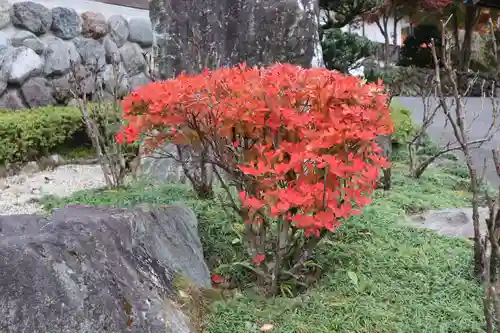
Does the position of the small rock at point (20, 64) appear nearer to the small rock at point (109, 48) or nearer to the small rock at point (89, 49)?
the small rock at point (89, 49)

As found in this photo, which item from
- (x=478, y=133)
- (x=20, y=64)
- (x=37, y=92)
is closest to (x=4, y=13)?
(x=20, y=64)

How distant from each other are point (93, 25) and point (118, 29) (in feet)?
1.46

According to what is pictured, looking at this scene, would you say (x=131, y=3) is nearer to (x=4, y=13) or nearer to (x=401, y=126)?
(x=4, y=13)

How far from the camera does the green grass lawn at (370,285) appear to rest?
2330 millimetres

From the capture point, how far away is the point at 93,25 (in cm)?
738

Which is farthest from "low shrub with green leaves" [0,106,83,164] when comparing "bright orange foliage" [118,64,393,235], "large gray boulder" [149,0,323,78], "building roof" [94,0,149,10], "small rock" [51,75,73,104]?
"bright orange foliage" [118,64,393,235]

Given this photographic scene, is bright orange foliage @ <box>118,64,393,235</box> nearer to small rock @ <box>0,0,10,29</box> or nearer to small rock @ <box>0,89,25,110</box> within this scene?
small rock @ <box>0,89,25,110</box>

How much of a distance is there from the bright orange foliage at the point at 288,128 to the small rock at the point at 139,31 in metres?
5.75

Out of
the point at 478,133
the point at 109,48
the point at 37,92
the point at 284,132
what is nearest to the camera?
the point at 284,132

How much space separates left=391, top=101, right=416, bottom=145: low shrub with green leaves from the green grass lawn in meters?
3.06

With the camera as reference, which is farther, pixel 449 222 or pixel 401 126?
pixel 401 126

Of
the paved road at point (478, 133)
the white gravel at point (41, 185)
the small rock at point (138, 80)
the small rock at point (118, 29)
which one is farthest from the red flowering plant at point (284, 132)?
the small rock at point (138, 80)

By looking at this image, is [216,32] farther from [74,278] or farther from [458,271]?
[74,278]

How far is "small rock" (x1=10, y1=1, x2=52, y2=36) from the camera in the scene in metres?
6.53
